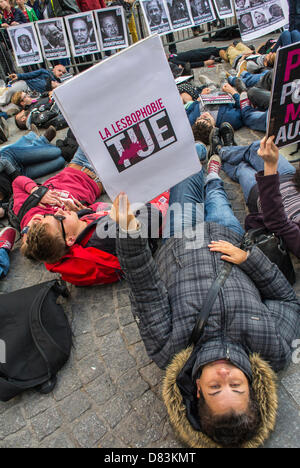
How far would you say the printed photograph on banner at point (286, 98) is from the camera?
6.88 feet

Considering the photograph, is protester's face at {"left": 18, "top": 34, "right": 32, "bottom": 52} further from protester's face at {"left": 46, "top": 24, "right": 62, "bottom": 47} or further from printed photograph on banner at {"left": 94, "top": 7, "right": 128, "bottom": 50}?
printed photograph on banner at {"left": 94, "top": 7, "right": 128, "bottom": 50}

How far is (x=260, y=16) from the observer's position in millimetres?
6645

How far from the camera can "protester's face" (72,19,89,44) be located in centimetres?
718

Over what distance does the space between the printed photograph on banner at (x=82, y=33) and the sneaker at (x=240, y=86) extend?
3447 mm

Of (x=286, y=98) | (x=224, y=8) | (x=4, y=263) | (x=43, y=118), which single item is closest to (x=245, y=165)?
(x=286, y=98)

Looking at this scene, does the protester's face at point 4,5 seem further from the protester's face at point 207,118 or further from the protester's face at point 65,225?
the protester's face at point 65,225

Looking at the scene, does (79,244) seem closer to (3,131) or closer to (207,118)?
(207,118)

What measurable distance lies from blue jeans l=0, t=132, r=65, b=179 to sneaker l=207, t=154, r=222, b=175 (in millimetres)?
2474

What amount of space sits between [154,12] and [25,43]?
116 inches

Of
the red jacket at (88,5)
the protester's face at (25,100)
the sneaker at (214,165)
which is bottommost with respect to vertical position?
the sneaker at (214,165)

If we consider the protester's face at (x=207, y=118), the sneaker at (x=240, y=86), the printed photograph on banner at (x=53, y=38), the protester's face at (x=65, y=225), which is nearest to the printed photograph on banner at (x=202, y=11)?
the sneaker at (x=240, y=86)

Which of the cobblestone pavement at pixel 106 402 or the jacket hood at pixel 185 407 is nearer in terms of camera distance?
the jacket hood at pixel 185 407
